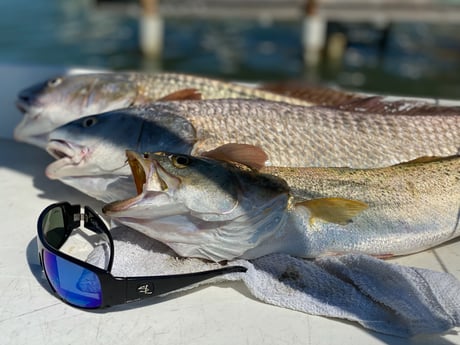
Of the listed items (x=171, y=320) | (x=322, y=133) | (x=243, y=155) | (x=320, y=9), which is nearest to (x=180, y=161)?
(x=243, y=155)

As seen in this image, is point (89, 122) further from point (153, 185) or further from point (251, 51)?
point (251, 51)

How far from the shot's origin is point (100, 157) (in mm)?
2398

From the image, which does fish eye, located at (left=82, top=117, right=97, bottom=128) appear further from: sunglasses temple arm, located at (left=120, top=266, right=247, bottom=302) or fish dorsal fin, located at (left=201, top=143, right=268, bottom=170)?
sunglasses temple arm, located at (left=120, top=266, right=247, bottom=302)

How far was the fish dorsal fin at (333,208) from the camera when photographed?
1.89m

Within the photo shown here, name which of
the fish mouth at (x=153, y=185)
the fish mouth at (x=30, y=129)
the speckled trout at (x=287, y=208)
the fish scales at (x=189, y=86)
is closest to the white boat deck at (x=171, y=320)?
the speckled trout at (x=287, y=208)

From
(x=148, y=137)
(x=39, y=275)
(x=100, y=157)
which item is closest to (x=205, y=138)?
(x=148, y=137)

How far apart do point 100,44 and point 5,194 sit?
14.0 meters

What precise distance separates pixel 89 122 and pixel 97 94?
28.5 inches

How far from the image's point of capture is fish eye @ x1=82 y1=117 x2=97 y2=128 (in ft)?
8.09

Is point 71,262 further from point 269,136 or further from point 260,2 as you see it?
point 260,2

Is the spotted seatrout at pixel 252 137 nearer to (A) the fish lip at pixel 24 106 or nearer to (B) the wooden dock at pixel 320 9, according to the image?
(A) the fish lip at pixel 24 106

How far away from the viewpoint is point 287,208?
1909mm

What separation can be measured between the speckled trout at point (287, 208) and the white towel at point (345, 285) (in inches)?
2.9

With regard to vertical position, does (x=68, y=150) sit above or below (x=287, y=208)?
below
